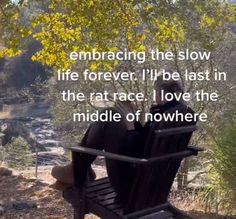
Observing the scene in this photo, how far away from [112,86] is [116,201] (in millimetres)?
8330

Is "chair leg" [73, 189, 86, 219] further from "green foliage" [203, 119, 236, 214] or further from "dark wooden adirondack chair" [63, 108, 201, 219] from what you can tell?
"green foliage" [203, 119, 236, 214]

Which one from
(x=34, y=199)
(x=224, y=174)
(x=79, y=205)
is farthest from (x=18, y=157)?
(x=79, y=205)

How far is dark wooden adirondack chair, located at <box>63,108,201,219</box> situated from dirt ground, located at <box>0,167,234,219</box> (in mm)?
1200

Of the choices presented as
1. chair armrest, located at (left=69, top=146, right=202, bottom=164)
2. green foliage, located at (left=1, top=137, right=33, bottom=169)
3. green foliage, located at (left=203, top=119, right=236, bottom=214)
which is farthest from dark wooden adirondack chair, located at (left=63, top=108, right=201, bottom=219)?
green foliage, located at (left=1, top=137, right=33, bottom=169)

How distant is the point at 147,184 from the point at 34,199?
2.66m

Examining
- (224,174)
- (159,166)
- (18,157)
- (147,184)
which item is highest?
(159,166)

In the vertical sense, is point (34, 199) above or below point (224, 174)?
below

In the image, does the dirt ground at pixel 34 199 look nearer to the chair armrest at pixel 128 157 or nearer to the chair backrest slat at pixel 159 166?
the chair backrest slat at pixel 159 166

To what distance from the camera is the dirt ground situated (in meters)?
4.56

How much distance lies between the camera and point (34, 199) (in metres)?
5.35

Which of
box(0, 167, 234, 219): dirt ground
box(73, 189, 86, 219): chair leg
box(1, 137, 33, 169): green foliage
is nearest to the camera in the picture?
box(73, 189, 86, 219): chair leg

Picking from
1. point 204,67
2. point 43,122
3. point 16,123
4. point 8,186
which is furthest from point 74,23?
point 43,122

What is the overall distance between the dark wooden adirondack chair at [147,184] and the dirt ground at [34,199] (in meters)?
1.20

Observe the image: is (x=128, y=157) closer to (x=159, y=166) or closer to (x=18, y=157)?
(x=159, y=166)
